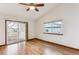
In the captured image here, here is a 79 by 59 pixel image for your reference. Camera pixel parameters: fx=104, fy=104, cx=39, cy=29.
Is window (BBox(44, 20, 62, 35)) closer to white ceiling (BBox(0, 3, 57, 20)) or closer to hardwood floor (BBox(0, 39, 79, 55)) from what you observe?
white ceiling (BBox(0, 3, 57, 20))

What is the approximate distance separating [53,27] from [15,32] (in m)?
2.32

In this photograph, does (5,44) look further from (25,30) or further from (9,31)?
(25,30)

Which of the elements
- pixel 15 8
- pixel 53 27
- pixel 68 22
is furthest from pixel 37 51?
pixel 53 27

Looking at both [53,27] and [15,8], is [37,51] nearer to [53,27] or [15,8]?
[15,8]

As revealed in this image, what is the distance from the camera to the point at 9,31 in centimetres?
573

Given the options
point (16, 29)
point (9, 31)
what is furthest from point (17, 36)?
point (9, 31)

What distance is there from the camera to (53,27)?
6059mm

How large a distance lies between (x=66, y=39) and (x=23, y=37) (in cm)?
324

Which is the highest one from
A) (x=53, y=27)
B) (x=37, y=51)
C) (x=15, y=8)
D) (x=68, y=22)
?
(x=15, y=8)

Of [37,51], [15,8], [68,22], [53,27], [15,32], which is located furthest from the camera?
[15,32]

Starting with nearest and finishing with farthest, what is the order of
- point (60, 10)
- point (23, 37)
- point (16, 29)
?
point (60, 10) < point (16, 29) < point (23, 37)

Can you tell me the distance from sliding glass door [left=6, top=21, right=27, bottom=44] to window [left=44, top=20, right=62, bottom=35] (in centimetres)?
151

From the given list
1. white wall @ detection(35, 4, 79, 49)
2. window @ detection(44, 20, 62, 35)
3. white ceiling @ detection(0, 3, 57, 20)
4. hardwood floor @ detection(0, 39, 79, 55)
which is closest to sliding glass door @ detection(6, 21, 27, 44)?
white ceiling @ detection(0, 3, 57, 20)

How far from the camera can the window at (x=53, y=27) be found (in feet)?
17.7
